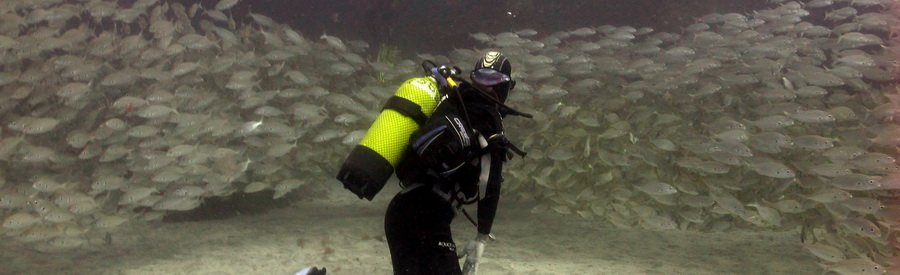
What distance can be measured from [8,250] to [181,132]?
7.44ft

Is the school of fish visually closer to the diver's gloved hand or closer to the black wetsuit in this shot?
the diver's gloved hand

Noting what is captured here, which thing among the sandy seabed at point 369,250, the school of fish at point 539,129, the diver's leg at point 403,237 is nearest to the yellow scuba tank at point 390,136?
the diver's leg at point 403,237

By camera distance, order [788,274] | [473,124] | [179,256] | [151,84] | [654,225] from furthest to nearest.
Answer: [151,84], [654,225], [179,256], [788,274], [473,124]

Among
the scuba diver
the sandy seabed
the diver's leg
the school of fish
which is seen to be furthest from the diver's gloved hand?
the school of fish

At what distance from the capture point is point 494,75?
2885 mm

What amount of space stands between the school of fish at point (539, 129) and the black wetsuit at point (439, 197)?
4021 millimetres

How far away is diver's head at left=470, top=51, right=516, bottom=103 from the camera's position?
2885 millimetres

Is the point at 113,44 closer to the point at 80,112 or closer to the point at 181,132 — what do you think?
the point at 80,112

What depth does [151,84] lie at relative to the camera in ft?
29.2

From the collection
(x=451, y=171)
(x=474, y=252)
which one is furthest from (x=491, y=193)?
(x=474, y=252)

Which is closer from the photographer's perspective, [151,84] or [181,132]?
[181,132]

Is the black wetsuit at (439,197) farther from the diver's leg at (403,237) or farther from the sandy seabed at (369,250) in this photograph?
the sandy seabed at (369,250)

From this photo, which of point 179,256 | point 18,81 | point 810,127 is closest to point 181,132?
point 179,256

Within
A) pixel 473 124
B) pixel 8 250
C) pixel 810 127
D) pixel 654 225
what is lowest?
pixel 8 250
